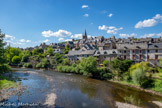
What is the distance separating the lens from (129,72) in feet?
98.7

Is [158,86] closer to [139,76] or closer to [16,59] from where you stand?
[139,76]

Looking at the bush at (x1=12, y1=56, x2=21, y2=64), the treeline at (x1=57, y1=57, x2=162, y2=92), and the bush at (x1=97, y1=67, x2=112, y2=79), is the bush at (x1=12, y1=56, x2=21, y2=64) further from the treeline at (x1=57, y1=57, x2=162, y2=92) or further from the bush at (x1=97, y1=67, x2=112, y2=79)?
the bush at (x1=97, y1=67, x2=112, y2=79)

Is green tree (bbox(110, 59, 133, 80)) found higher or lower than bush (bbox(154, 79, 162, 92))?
higher

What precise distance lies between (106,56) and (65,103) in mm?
31779

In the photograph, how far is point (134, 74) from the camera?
25250 millimetres

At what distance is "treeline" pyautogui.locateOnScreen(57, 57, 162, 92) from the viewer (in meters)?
24.9

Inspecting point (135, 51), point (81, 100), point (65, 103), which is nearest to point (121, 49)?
point (135, 51)

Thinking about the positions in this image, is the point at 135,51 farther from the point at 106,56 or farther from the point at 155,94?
the point at 155,94

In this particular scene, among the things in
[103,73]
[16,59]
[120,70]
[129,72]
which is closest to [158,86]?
[129,72]

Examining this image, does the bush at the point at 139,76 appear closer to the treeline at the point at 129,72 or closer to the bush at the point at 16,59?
the treeline at the point at 129,72

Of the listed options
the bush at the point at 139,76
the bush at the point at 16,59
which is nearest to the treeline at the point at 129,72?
the bush at the point at 139,76

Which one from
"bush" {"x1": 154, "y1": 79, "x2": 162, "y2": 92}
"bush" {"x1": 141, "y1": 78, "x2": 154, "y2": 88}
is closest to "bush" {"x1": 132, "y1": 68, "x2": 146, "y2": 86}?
"bush" {"x1": 141, "y1": 78, "x2": 154, "y2": 88}

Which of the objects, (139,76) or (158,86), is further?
(139,76)

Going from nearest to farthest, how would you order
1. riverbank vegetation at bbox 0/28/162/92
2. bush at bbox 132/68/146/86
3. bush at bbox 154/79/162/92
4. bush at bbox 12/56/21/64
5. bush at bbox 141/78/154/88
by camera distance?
bush at bbox 154/79/162/92 → riverbank vegetation at bbox 0/28/162/92 → bush at bbox 132/68/146/86 → bush at bbox 141/78/154/88 → bush at bbox 12/56/21/64
